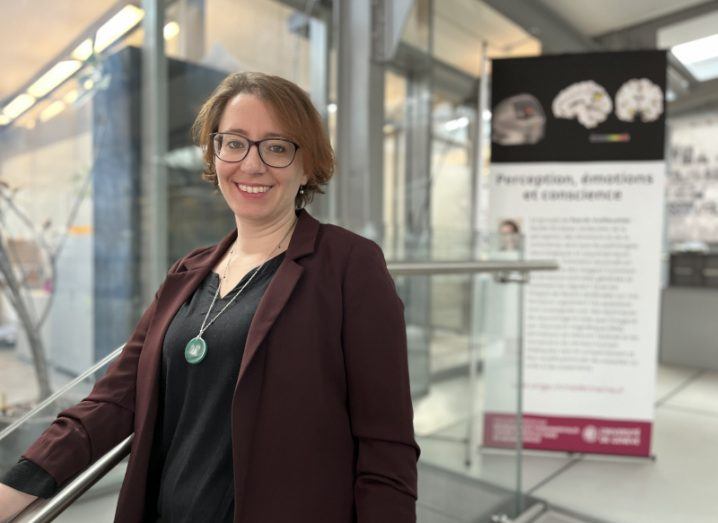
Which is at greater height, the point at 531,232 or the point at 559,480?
the point at 531,232

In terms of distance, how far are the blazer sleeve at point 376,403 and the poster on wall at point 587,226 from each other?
237cm

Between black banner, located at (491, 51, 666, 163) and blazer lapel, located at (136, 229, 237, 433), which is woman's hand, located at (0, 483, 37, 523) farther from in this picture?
black banner, located at (491, 51, 666, 163)

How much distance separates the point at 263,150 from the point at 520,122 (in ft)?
8.10

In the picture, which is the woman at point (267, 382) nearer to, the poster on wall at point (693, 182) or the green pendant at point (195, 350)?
the green pendant at point (195, 350)

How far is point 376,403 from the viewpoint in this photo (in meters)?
0.96

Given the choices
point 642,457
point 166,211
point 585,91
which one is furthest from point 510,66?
point 642,457

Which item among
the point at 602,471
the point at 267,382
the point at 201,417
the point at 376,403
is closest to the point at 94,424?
the point at 201,417

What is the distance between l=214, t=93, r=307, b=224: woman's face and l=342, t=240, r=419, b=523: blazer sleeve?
210 millimetres

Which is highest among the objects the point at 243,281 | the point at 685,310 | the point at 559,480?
the point at 243,281

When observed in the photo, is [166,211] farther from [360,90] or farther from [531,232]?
[531,232]

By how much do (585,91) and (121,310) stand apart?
110 inches

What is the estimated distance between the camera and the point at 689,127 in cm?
644

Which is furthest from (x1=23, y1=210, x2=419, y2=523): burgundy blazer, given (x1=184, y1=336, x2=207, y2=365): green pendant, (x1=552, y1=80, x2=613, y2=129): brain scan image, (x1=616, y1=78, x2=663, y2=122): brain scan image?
(x1=616, y1=78, x2=663, y2=122): brain scan image

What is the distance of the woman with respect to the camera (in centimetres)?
94
